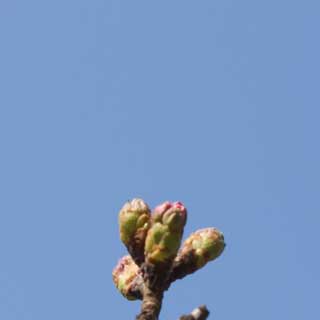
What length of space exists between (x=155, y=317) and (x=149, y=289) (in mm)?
331

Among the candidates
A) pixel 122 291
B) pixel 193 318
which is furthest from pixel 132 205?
pixel 193 318

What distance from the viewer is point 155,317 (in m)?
4.57

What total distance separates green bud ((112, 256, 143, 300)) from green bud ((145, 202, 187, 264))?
279 mm

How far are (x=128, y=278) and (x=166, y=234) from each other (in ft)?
1.81

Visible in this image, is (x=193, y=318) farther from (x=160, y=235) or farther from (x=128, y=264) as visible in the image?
(x=128, y=264)

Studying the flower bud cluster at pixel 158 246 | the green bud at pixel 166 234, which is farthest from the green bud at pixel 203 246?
the green bud at pixel 166 234

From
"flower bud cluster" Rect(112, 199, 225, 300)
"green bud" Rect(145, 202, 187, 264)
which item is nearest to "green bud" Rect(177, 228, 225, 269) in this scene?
"flower bud cluster" Rect(112, 199, 225, 300)

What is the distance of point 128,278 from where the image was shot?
5.29 meters

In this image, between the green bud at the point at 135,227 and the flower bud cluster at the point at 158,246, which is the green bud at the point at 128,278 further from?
the green bud at the point at 135,227

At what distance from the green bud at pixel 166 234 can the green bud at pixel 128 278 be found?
0.91ft

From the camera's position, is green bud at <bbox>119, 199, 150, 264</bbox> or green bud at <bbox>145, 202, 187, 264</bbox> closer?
green bud at <bbox>145, 202, 187, 264</bbox>

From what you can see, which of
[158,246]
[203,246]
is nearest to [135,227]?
[158,246]

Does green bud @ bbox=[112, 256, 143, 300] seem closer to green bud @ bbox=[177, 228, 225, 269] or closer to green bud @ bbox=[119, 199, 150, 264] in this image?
green bud @ bbox=[119, 199, 150, 264]

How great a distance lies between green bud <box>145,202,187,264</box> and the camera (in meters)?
4.90
